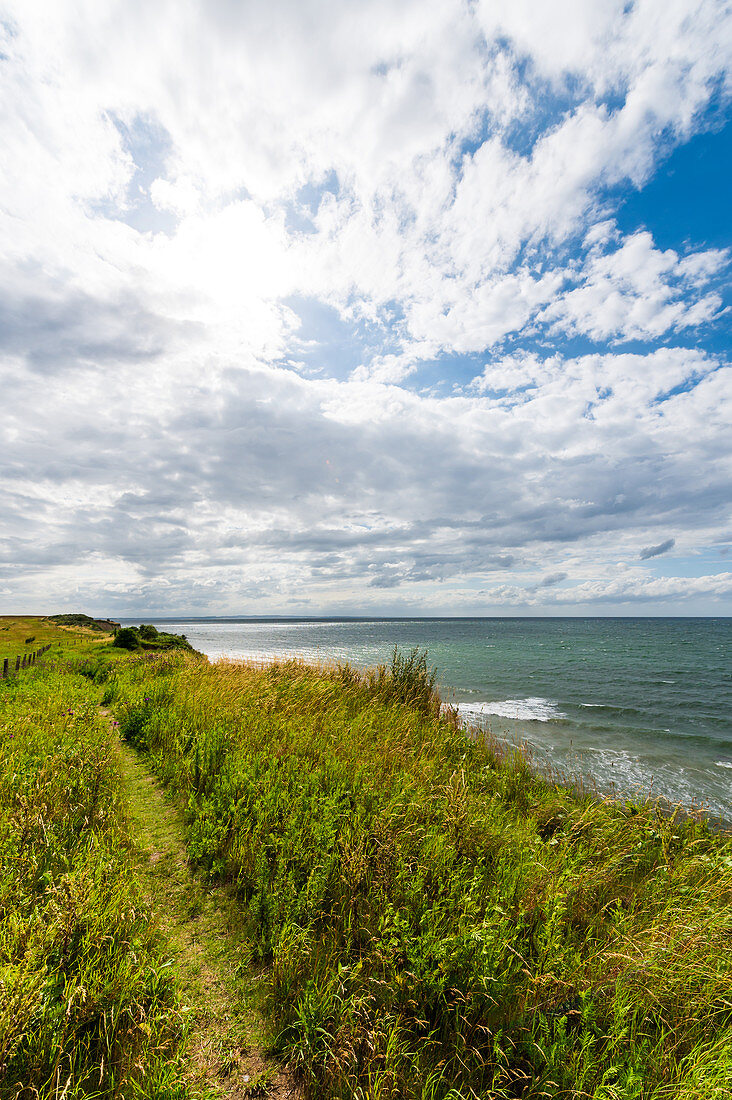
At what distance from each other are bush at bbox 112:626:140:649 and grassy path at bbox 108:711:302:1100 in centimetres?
3279

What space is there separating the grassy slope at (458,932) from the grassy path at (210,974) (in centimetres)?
19

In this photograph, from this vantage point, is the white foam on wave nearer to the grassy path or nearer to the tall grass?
the grassy path

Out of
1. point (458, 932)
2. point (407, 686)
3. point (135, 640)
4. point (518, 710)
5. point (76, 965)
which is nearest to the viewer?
point (76, 965)

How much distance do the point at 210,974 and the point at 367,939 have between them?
4.72 ft

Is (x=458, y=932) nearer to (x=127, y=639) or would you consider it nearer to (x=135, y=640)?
(x=135, y=640)

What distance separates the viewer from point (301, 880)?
4570 millimetres

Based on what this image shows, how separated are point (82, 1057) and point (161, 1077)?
1.76 feet

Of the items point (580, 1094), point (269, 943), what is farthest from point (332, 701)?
point (580, 1094)

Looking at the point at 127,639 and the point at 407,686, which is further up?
the point at 127,639

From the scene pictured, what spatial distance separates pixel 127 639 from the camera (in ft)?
116

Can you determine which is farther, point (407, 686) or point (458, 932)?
point (407, 686)

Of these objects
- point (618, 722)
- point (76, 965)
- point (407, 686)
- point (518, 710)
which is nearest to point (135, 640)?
point (407, 686)

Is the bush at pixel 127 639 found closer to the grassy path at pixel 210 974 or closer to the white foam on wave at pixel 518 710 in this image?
the white foam on wave at pixel 518 710

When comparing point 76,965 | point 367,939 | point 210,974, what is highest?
point 76,965
